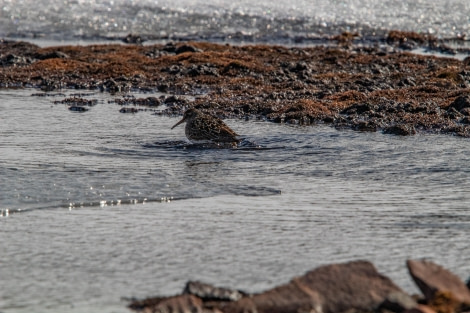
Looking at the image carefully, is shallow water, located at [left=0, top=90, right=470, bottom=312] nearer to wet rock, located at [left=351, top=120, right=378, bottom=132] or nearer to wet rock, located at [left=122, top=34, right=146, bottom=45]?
wet rock, located at [left=351, top=120, right=378, bottom=132]

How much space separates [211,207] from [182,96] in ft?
28.2

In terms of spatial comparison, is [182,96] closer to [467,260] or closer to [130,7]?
[467,260]

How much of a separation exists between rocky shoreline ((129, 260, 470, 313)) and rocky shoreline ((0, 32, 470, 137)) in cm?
703

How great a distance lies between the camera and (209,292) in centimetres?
510

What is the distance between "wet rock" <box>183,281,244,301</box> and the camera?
16.7 ft

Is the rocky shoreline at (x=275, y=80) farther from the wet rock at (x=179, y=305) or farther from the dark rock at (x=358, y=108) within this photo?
the wet rock at (x=179, y=305)

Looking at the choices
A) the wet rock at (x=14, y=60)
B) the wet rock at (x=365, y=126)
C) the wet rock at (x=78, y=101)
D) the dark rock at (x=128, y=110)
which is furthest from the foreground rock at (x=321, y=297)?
the wet rock at (x=14, y=60)

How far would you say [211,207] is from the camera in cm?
766

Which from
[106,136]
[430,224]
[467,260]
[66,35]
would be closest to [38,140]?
[106,136]

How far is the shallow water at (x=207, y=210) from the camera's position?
228 inches

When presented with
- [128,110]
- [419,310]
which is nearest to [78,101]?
[128,110]

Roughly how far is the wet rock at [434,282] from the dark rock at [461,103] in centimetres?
863

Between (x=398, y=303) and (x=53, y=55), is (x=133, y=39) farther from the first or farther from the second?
(x=398, y=303)

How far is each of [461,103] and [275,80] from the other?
16.8 feet
